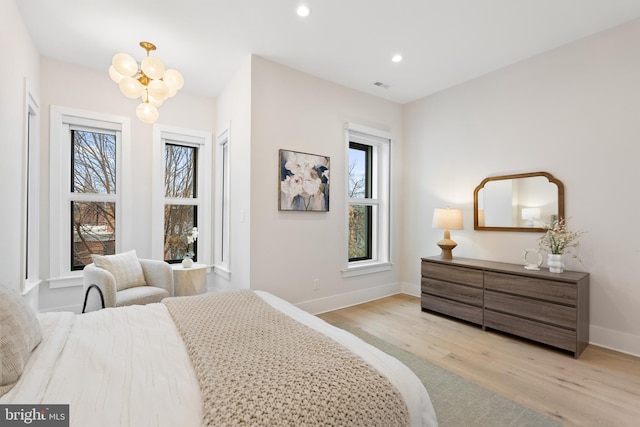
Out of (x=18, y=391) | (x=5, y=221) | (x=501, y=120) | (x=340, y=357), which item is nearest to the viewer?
(x=18, y=391)

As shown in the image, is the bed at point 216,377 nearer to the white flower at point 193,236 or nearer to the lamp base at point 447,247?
the white flower at point 193,236

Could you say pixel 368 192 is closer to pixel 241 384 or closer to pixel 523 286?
pixel 523 286

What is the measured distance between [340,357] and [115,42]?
11.2ft

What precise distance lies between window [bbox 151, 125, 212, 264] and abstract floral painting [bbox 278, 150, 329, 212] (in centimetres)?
137

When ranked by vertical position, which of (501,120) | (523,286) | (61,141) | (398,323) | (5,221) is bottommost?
(398,323)

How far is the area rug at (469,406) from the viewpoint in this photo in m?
1.69

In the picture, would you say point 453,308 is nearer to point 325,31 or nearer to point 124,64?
point 325,31

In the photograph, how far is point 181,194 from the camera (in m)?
4.06

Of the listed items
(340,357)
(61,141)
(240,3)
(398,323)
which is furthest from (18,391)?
(61,141)

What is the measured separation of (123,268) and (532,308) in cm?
380

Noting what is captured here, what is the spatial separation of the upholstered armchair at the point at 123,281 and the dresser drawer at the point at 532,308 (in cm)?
317

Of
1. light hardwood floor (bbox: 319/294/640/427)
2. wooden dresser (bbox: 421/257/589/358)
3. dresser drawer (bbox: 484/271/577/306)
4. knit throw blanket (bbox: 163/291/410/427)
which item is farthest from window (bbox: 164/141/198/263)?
dresser drawer (bbox: 484/271/577/306)

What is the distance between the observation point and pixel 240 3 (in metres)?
2.40

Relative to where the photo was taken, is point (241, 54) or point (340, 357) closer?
point (340, 357)
